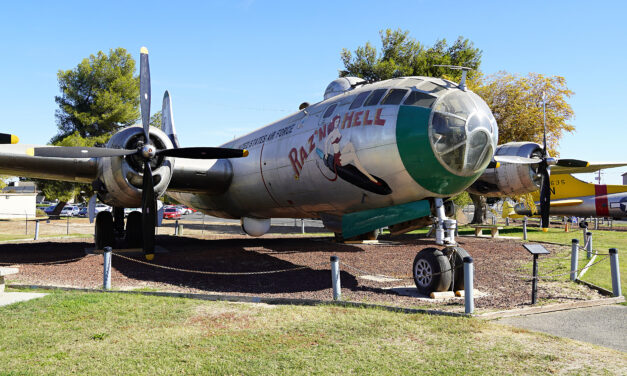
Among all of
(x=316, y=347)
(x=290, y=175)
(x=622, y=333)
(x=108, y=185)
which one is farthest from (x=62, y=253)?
(x=622, y=333)

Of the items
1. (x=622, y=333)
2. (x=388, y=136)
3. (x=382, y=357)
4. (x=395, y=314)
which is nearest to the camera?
(x=382, y=357)

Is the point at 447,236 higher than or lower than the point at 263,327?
higher

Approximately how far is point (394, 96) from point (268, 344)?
21.2ft

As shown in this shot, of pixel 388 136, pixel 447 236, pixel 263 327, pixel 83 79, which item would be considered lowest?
pixel 263 327

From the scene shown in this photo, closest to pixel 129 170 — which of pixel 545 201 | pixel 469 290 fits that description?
pixel 469 290

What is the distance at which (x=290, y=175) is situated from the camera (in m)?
13.8

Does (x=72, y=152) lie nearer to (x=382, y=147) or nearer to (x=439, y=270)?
(x=382, y=147)

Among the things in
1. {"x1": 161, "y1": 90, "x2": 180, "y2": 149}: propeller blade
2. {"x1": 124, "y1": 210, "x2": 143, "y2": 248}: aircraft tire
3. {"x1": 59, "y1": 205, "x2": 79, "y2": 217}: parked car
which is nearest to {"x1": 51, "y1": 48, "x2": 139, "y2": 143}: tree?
{"x1": 59, "y1": 205, "x2": 79, "y2": 217}: parked car

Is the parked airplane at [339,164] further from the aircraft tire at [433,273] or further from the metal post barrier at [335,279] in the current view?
the metal post barrier at [335,279]

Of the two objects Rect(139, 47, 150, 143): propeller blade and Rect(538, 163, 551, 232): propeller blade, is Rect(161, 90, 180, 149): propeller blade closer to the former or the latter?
Rect(139, 47, 150, 143): propeller blade

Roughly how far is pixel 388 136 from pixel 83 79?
50.1 metres

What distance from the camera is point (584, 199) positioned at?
128ft

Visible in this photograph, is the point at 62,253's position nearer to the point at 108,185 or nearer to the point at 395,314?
the point at 108,185

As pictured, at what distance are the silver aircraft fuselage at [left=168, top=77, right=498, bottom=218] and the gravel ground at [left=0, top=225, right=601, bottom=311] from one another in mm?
2001
